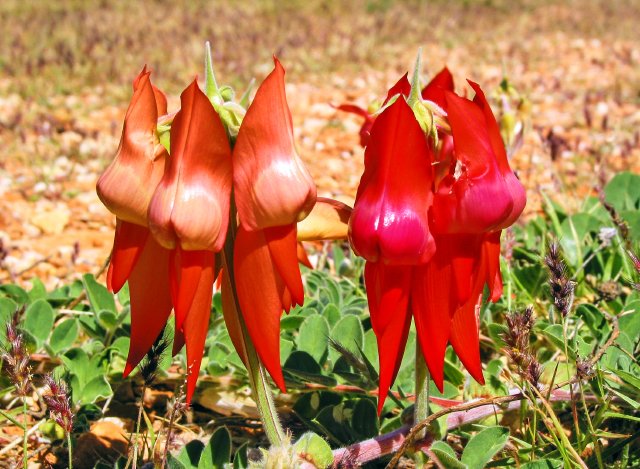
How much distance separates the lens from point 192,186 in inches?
48.9

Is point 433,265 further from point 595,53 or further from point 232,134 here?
point 595,53

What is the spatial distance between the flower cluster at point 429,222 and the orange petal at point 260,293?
0.14 meters

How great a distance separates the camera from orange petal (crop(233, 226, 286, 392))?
131 centimetres

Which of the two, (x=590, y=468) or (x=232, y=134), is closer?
(x=232, y=134)

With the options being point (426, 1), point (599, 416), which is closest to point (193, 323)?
point (599, 416)

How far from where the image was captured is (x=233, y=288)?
1.38 metres

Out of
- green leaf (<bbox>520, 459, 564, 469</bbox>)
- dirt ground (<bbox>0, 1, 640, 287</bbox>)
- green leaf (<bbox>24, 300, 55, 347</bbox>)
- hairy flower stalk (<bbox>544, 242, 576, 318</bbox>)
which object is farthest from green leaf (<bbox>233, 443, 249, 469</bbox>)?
dirt ground (<bbox>0, 1, 640, 287</bbox>)

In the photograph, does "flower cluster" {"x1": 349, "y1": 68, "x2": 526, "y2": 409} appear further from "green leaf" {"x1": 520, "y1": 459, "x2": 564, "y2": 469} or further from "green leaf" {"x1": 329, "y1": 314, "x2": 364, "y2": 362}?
"green leaf" {"x1": 329, "y1": 314, "x2": 364, "y2": 362}

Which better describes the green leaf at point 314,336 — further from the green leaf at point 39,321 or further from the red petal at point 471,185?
the red petal at point 471,185

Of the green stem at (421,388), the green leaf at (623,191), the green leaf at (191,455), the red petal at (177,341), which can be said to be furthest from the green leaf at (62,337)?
the green leaf at (623,191)

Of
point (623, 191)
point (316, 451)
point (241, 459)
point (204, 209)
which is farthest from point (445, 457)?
point (623, 191)

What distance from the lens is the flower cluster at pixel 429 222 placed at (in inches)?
51.2

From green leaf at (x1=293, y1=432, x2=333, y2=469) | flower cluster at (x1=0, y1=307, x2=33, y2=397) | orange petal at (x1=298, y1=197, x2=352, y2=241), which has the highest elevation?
orange petal at (x1=298, y1=197, x2=352, y2=241)

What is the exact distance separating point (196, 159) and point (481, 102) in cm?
44
